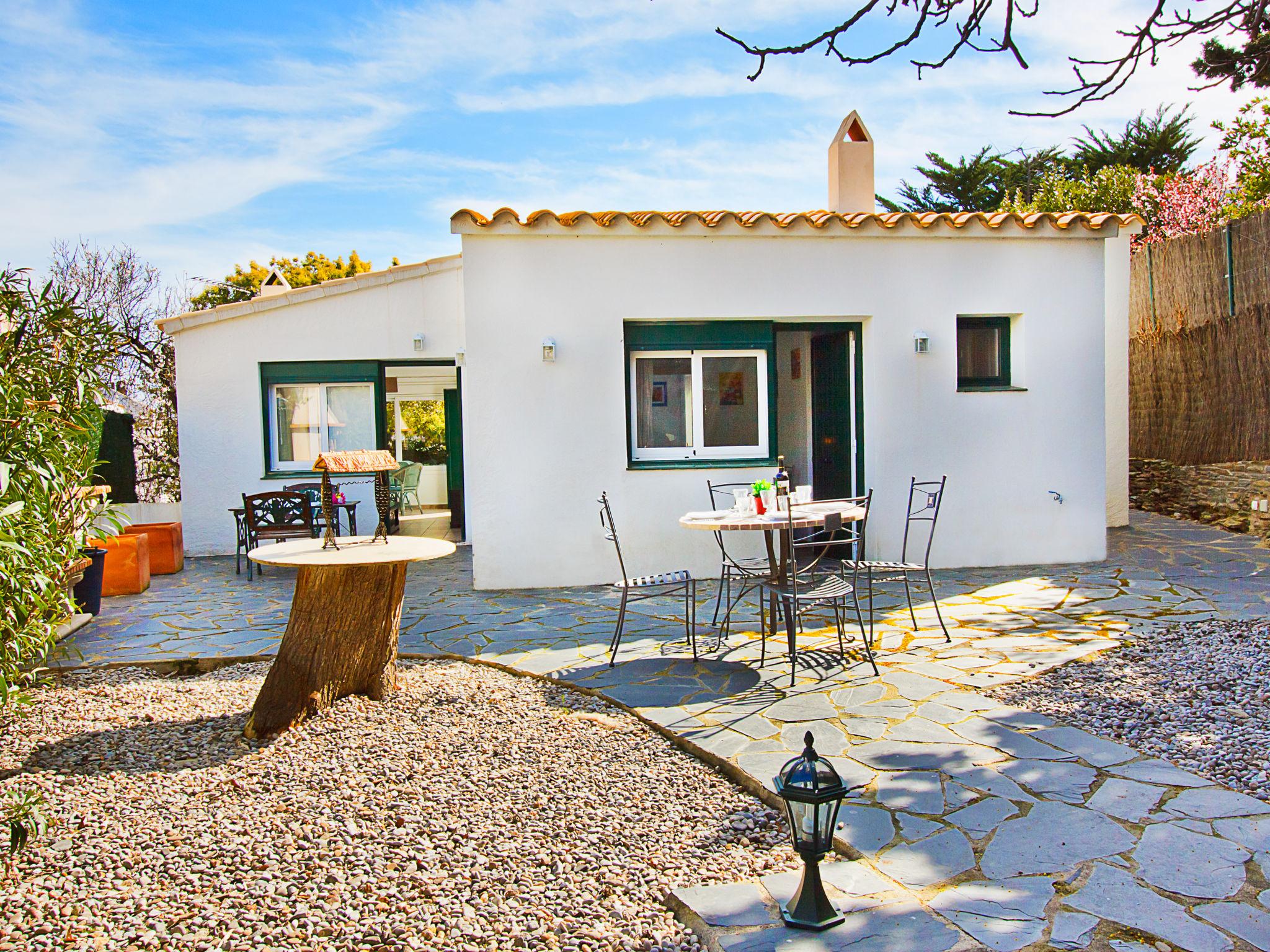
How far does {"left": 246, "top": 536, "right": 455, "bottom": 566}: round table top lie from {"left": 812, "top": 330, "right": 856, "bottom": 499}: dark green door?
5262mm

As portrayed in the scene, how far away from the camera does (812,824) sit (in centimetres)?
254

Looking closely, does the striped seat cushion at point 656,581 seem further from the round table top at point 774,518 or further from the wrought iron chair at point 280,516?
the wrought iron chair at point 280,516

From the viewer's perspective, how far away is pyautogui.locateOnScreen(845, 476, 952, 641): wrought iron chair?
5.94 m

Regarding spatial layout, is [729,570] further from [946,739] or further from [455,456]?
[455,456]

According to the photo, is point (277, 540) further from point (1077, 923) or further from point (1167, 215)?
point (1167, 215)

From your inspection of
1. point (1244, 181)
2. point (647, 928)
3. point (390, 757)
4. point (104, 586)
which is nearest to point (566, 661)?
point (390, 757)

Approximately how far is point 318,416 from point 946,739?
927 cm

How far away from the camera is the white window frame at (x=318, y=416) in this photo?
11.1m

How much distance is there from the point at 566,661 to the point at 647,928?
3104mm

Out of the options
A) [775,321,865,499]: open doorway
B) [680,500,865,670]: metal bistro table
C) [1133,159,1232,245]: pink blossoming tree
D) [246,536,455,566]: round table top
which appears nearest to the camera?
[246,536,455,566]: round table top

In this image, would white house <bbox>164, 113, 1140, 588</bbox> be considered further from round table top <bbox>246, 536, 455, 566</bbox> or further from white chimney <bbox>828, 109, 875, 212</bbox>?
round table top <bbox>246, 536, 455, 566</bbox>

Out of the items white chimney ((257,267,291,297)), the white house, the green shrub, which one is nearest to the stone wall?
the white house

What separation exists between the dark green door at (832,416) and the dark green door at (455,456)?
543 centimetres

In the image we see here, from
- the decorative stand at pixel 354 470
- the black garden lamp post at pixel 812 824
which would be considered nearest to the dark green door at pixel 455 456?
the decorative stand at pixel 354 470
